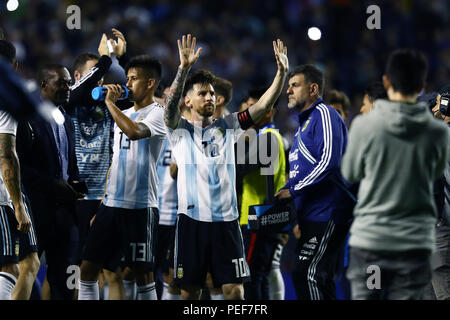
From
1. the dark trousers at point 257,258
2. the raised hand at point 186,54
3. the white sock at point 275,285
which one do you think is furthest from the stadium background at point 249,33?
the raised hand at point 186,54

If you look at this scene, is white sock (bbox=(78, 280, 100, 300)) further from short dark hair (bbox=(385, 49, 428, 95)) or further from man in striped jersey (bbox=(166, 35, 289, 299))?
short dark hair (bbox=(385, 49, 428, 95))

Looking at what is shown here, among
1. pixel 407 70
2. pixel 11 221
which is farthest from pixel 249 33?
pixel 407 70

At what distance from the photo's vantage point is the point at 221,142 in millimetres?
5688

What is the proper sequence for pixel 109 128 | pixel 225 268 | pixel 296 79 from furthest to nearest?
pixel 109 128, pixel 296 79, pixel 225 268

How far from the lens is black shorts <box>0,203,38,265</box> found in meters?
5.11

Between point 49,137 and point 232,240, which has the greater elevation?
point 49,137

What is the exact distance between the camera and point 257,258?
269 inches

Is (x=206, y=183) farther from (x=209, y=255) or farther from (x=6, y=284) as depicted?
(x=6, y=284)

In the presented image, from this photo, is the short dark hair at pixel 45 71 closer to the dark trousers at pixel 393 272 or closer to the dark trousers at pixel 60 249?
the dark trousers at pixel 60 249

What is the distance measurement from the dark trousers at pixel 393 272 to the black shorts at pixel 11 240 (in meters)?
2.48

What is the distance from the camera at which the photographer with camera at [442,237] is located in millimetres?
5586
